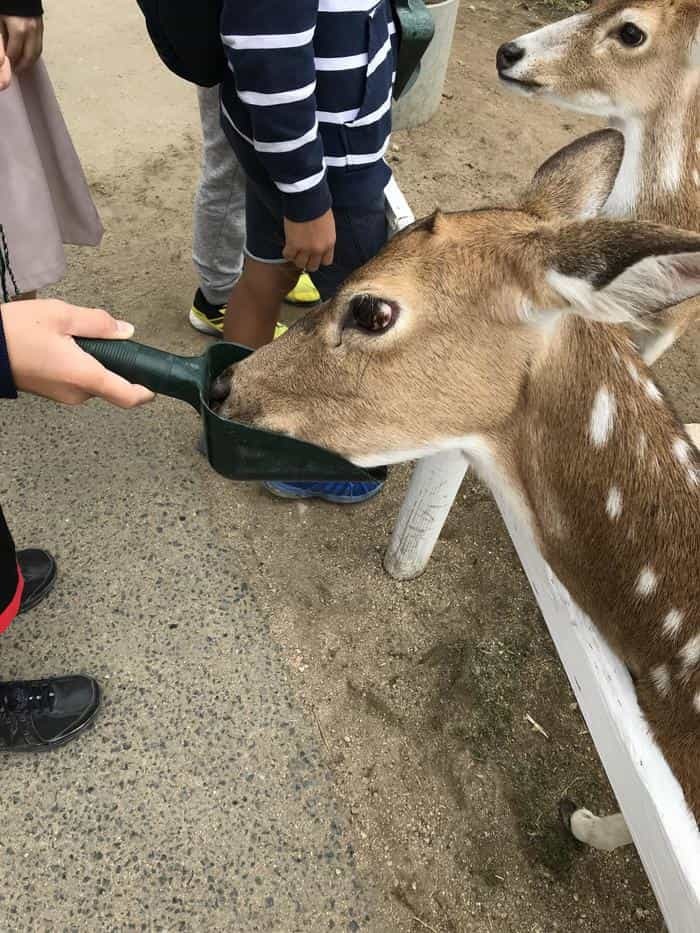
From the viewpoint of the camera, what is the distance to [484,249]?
1.82 m

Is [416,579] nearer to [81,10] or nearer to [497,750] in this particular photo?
[497,750]

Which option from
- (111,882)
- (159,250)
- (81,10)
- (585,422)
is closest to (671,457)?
(585,422)

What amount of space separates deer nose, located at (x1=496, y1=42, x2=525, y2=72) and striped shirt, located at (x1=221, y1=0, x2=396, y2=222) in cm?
117

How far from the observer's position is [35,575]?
270 centimetres

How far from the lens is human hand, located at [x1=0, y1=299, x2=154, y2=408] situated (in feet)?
5.06

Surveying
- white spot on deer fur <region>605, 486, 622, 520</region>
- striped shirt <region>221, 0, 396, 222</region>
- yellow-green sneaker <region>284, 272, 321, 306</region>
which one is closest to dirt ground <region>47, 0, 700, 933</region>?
yellow-green sneaker <region>284, 272, 321, 306</region>

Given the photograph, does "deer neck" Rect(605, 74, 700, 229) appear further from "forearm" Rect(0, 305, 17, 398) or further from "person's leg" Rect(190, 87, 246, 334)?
"forearm" Rect(0, 305, 17, 398)

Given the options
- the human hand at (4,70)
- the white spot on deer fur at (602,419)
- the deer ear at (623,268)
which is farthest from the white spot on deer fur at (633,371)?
the human hand at (4,70)

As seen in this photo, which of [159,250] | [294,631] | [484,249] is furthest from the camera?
[159,250]

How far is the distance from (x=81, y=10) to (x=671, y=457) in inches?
241

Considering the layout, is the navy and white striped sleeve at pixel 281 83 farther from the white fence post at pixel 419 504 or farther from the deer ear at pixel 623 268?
the deer ear at pixel 623 268

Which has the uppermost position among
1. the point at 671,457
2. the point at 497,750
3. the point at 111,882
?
the point at 671,457

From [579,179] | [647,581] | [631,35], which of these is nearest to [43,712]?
[647,581]

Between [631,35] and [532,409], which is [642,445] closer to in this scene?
[532,409]
